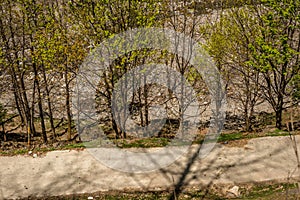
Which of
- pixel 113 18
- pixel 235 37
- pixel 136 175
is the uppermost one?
pixel 113 18

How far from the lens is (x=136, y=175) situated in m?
10.8

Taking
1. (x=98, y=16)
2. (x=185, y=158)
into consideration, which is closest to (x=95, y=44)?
(x=98, y=16)

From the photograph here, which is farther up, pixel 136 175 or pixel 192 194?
pixel 136 175

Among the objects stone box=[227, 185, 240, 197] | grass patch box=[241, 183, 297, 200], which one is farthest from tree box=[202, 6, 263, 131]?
stone box=[227, 185, 240, 197]

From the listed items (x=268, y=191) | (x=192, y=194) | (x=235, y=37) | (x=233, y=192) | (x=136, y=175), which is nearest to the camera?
(x=268, y=191)

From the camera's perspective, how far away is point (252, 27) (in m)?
14.6

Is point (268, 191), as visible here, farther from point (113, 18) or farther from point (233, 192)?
point (113, 18)

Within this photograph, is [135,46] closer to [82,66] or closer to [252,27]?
[82,66]

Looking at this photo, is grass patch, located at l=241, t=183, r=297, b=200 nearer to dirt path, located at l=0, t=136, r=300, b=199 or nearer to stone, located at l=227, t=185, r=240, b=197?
stone, located at l=227, t=185, r=240, b=197

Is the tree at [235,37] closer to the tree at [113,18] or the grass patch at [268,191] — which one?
the tree at [113,18]

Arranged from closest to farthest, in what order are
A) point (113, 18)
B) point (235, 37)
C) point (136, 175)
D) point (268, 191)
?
point (268, 191) < point (136, 175) < point (113, 18) < point (235, 37)

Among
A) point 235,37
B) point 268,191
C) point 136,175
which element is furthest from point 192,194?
point 235,37

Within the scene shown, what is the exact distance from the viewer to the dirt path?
1023 cm

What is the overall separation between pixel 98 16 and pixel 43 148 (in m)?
5.47
